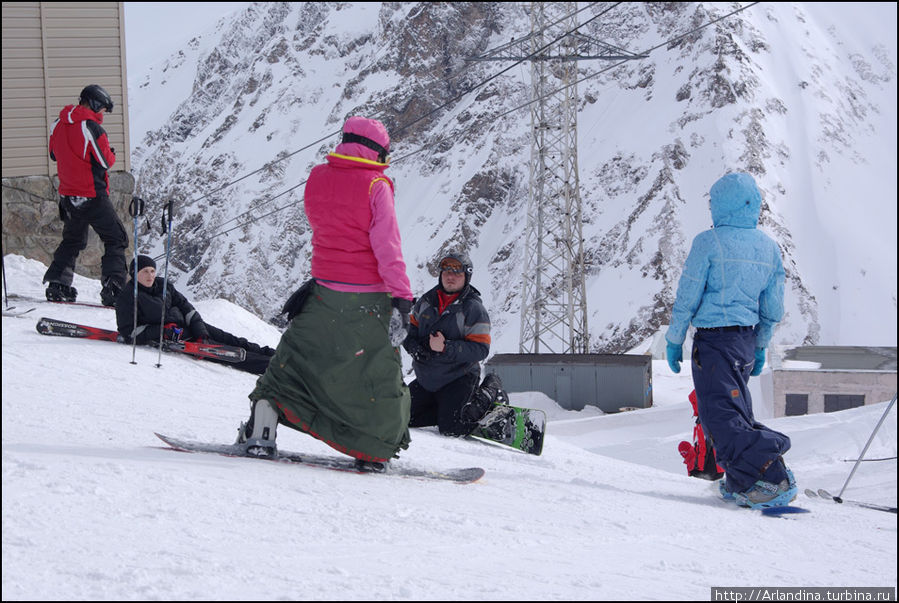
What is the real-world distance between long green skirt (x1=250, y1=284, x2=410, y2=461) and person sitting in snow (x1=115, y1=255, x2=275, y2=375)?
3005 mm

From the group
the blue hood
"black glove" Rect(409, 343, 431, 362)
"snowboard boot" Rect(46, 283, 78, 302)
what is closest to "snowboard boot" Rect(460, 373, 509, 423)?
"black glove" Rect(409, 343, 431, 362)

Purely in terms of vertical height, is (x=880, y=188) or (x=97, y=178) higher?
(x=880, y=188)

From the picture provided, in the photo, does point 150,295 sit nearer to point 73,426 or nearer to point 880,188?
point 73,426

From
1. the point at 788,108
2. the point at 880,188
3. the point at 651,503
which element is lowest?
the point at 651,503

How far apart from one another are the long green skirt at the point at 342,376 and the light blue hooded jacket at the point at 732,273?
1.46 metres

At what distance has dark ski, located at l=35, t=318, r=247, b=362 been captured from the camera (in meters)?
6.71

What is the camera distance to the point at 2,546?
2215 mm

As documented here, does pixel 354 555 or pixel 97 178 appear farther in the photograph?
pixel 97 178

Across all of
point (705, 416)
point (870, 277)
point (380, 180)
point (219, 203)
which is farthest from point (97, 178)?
point (219, 203)

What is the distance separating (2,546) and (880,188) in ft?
281

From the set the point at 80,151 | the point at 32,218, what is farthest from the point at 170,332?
the point at 32,218

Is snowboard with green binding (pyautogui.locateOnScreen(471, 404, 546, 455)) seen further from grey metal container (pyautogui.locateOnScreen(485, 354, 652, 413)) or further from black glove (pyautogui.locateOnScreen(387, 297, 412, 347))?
grey metal container (pyautogui.locateOnScreen(485, 354, 652, 413))

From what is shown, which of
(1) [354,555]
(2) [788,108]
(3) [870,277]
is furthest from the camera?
(2) [788,108]

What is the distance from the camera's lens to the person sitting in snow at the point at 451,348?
5512mm
